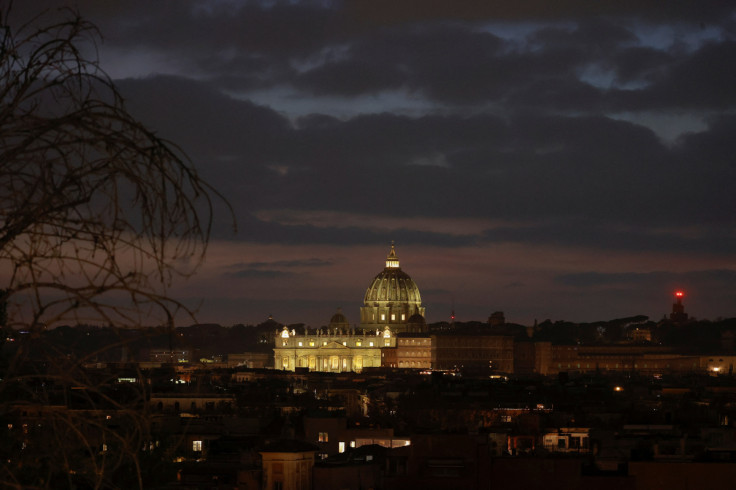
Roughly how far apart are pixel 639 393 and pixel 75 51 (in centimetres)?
11430

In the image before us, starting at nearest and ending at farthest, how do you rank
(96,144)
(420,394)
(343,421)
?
Result: 1. (96,144)
2. (343,421)
3. (420,394)

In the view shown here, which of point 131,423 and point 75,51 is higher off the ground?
point 75,51

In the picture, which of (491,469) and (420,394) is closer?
(491,469)

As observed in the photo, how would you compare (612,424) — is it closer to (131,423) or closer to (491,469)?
(491,469)

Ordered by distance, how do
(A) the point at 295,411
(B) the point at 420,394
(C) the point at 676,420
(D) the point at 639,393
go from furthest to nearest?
(D) the point at 639,393
(B) the point at 420,394
(A) the point at 295,411
(C) the point at 676,420

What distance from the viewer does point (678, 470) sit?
30.3 meters

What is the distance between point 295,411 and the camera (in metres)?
78.8

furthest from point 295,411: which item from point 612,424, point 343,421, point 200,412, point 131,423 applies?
point 131,423

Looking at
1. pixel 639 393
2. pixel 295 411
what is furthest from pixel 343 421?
pixel 639 393

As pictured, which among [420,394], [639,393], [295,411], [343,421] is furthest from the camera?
[639,393]

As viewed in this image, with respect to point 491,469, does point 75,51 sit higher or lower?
higher

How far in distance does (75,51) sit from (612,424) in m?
63.9

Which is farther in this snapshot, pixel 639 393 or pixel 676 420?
pixel 639 393

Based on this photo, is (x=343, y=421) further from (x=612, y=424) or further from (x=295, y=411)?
(x=295, y=411)
